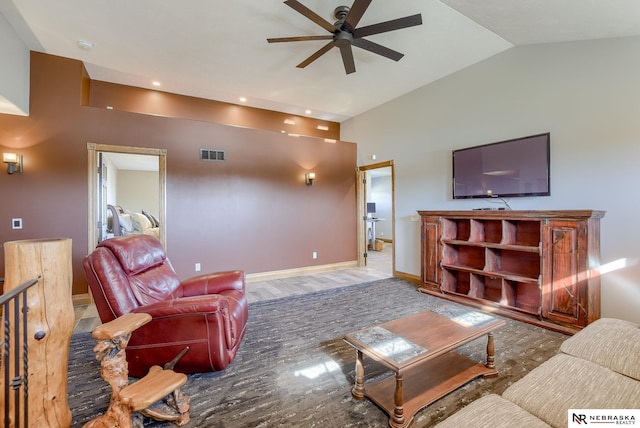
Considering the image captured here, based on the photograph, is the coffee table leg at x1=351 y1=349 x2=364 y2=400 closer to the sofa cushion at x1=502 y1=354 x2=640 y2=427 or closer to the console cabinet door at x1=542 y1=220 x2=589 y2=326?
the sofa cushion at x1=502 y1=354 x2=640 y2=427

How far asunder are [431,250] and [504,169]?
144 centimetres

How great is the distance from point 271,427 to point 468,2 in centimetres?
383

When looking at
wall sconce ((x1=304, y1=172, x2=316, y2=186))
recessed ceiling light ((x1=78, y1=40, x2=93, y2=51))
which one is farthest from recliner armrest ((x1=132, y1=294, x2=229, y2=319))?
wall sconce ((x1=304, y1=172, x2=316, y2=186))

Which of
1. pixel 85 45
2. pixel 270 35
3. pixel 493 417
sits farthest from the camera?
pixel 85 45

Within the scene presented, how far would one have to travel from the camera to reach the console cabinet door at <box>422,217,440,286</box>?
4121 millimetres

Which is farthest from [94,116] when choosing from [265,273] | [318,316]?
[318,316]

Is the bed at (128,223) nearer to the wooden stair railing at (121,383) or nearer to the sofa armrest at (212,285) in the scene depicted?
the sofa armrest at (212,285)

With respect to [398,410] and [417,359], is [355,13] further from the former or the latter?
[398,410]

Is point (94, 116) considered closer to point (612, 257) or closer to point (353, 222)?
point (353, 222)

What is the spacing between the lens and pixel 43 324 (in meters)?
1.26

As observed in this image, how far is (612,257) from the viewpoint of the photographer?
9.42 feet

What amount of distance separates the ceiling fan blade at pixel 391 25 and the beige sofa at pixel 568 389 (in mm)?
2721

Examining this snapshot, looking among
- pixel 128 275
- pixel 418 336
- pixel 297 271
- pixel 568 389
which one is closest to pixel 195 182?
pixel 297 271

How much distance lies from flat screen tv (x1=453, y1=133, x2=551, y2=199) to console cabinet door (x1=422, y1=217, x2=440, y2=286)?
0.58 m
